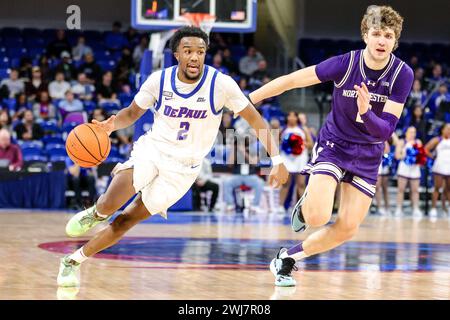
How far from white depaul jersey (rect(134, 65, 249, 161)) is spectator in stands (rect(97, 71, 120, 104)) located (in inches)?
476

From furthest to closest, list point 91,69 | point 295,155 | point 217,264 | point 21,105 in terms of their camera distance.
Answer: point 91,69
point 21,105
point 295,155
point 217,264

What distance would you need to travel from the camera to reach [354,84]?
6.60 metres

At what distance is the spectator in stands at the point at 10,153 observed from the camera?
16.2 m

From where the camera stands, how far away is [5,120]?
672 inches

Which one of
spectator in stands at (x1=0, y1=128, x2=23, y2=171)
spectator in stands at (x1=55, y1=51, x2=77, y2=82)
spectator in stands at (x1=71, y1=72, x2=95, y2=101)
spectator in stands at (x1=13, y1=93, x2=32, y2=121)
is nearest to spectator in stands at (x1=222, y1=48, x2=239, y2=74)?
spectator in stands at (x1=71, y1=72, x2=95, y2=101)

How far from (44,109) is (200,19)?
500 centimetres

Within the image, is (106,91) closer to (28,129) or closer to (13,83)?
(13,83)

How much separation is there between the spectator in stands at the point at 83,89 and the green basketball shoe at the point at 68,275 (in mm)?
12716

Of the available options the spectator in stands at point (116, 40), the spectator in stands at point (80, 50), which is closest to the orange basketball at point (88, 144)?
the spectator in stands at point (80, 50)

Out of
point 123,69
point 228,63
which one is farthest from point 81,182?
point 228,63

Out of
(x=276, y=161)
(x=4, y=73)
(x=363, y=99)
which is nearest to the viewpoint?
(x=363, y=99)

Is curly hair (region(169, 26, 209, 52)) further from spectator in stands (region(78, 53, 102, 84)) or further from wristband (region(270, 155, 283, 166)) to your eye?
spectator in stands (region(78, 53, 102, 84))

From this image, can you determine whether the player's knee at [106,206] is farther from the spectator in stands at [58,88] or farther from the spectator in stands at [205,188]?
the spectator in stands at [58,88]

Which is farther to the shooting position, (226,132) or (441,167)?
(441,167)
